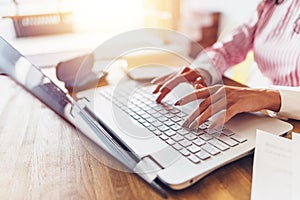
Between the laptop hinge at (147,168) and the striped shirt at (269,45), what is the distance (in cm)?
49

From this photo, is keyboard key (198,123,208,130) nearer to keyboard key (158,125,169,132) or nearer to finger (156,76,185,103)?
keyboard key (158,125,169,132)

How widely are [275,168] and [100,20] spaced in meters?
2.20

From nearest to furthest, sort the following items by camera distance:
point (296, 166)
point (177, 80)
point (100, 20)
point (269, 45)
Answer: point (296, 166)
point (177, 80)
point (269, 45)
point (100, 20)

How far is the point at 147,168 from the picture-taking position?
0.45 meters

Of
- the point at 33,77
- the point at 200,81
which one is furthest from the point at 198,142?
the point at 33,77

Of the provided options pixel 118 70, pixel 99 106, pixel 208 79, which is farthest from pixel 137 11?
pixel 99 106

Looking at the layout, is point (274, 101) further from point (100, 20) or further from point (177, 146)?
point (100, 20)

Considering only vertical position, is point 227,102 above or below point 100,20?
above

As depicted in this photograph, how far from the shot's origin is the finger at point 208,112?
56 centimetres

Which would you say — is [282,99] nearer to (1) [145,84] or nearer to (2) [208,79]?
(2) [208,79]

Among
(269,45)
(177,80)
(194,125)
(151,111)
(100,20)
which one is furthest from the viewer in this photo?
(100,20)

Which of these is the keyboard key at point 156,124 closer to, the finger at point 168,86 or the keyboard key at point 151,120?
the keyboard key at point 151,120

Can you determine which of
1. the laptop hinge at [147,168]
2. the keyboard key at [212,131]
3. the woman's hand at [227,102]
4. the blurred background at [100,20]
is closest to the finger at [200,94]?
the woman's hand at [227,102]

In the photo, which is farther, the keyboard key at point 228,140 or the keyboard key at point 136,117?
the keyboard key at point 136,117
